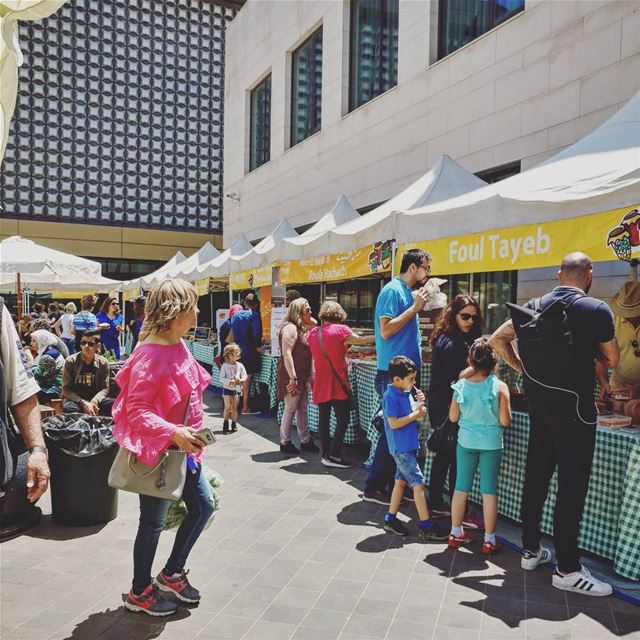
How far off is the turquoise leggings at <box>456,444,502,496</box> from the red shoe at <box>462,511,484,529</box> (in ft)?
1.71

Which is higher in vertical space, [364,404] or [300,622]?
[364,404]

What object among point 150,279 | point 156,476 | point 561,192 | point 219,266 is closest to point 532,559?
point 156,476

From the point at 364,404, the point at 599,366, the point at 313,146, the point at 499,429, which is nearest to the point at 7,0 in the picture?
the point at 499,429

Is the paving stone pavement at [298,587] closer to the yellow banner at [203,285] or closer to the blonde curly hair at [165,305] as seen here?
the blonde curly hair at [165,305]

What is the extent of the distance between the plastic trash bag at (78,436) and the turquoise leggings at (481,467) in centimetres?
270

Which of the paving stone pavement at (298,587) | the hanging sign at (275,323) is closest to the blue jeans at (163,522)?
the paving stone pavement at (298,587)

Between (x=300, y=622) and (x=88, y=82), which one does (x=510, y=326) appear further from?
(x=88, y=82)

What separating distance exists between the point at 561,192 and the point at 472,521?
108 inches

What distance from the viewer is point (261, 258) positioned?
1066 centimetres

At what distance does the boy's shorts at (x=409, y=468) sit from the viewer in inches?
174

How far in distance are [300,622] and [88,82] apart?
1055 inches

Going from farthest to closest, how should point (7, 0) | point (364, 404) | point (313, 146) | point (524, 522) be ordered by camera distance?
1. point (313, 146)
2. point (364, 404)
3. point (524, 522)
4. point (7, 0)

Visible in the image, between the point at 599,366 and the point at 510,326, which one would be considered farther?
the point at 599,366

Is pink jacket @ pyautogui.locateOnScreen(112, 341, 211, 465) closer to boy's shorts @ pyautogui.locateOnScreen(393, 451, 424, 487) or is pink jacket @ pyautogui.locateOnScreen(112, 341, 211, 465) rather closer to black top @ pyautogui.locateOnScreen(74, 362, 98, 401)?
boy's shorts @ pyautogui.locateOnScreen(393, 451, 424, 487)
